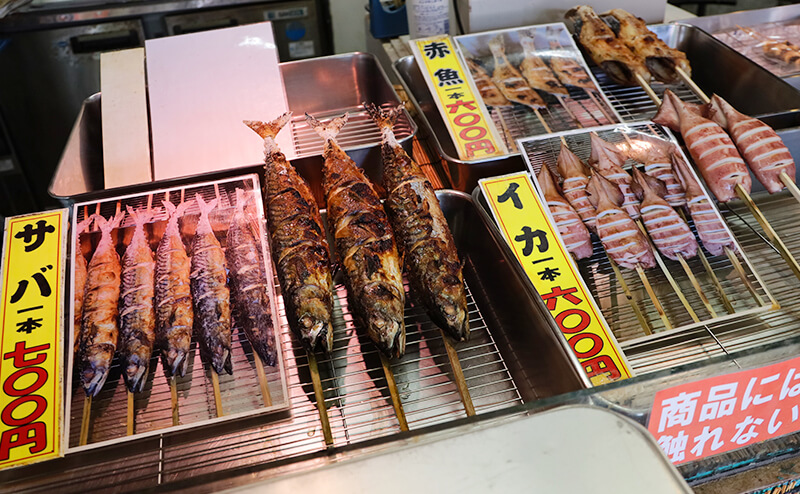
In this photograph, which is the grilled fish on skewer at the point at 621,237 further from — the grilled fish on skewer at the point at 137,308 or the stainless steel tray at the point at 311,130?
the grilled fish on skewer at the point at 137,308

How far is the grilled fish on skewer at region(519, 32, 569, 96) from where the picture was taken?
2635 mm

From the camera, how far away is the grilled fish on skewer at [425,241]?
1.63 meters

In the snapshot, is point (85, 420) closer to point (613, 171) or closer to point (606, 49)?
point (613, 171)

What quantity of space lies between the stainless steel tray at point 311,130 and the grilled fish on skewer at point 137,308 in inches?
11.6

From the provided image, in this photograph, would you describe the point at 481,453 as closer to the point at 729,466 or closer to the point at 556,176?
the point at 729,466

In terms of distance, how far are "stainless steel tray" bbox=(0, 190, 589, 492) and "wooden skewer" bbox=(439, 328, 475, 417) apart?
62 mm

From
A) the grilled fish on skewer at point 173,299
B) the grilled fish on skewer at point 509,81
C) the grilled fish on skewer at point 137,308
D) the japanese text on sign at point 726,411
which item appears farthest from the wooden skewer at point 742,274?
the grilled fish on skewer at point 137,308

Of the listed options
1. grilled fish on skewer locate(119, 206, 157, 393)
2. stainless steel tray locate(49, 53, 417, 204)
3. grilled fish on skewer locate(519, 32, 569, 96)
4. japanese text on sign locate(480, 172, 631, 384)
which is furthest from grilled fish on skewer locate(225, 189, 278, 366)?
grilled fish on skewer locate(519, 32, 569, 96)

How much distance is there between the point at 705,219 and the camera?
6.39ft

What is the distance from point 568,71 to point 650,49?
18.7 inches

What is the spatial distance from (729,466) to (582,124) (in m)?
1.61

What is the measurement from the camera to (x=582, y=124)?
8.10ft

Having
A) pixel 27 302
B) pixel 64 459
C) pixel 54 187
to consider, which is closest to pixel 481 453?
pixel 64 459

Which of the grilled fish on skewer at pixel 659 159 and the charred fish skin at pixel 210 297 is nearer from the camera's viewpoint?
the charred fish skin at pixel 210 297
